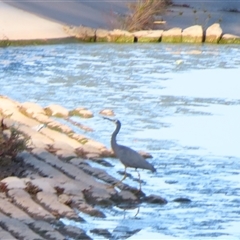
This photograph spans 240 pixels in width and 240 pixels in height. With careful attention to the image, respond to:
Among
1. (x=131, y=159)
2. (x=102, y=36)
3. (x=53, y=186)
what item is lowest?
(x=102, y=36)

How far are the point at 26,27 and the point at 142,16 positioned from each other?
2655 millimetres

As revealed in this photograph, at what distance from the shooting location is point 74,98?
1297 cm

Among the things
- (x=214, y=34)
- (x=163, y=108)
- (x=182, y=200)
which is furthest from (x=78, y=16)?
(x=182, y=200)

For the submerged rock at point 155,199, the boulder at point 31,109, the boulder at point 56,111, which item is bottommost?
the boulder at point 56,111

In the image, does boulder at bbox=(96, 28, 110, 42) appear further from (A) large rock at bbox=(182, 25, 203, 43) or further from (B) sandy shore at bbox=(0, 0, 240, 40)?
(A) large rock at bbox=(182, 25, 203, 43)

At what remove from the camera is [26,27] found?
62.6 ft

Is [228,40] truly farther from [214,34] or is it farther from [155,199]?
[155,199]

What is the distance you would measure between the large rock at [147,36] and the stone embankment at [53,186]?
913 centimetres

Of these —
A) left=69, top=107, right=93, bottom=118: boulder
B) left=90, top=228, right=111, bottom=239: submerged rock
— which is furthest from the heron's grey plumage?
left=69, top=107, right=93, bottom=118: boulder

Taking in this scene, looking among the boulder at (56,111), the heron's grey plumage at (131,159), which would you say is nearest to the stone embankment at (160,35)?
the boulder at (56,111)

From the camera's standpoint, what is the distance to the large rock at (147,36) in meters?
19.2

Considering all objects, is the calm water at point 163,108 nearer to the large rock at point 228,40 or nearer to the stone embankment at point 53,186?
the stone embankment at point 53,186

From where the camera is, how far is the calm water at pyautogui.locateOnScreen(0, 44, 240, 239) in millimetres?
7344

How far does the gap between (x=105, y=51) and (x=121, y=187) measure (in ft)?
33.2
